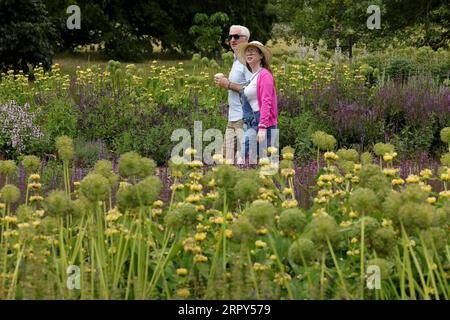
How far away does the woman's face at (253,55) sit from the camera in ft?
23.2

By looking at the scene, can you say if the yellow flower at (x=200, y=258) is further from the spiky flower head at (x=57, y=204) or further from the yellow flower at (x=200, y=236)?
the spiky flower head at (x=57, y=204)

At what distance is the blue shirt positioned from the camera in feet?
24.4

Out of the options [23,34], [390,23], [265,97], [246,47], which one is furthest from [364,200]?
[390,23]

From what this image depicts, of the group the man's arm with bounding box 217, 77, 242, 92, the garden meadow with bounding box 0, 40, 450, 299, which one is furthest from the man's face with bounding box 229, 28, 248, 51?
the garden meadow with bounding box 0, 40, 450, 299

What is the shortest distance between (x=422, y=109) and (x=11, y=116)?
426cm

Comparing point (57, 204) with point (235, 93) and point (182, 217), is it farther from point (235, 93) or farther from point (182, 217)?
point (235, 93)

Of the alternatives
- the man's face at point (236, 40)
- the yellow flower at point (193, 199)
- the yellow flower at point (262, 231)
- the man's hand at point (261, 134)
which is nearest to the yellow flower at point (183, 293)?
the yellow flower at point (262, 231)

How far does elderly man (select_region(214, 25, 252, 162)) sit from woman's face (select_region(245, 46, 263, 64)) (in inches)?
11.5

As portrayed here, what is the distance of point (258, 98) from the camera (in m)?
7.11

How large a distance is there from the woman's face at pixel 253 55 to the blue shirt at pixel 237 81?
11.9 inches

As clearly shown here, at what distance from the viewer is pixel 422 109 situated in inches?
372

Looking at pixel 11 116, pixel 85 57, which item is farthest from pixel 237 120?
pixel 85 57

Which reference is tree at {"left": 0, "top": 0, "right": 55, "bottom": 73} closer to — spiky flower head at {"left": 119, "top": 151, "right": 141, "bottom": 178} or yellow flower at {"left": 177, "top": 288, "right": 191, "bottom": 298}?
spiky flower head at {"left": 119, "top": 151, "right": 141, "bottom": 178}
